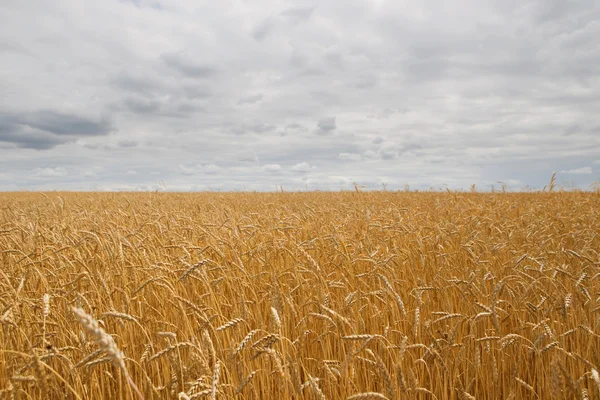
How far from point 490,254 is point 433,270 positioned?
57 centimetres

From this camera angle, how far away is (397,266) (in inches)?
150

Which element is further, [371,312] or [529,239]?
[529,239]

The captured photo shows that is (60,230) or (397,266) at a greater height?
(60,230)

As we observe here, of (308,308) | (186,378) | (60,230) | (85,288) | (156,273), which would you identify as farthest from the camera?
(60,230)

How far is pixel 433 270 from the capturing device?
3922mm

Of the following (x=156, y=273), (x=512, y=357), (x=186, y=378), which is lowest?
(x=512, y=357)

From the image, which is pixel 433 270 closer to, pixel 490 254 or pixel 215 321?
pixel 490 254

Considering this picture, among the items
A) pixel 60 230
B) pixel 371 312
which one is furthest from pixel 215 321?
pixel 60 230

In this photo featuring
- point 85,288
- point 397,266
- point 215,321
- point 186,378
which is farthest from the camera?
point 397,266

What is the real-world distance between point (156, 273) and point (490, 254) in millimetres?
3140

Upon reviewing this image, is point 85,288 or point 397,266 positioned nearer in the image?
point 85,288

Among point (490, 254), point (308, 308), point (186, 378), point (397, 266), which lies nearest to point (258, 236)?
point (397, 266)

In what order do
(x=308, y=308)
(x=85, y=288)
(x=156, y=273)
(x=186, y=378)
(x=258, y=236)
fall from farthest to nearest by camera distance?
1. (x=258, y=236)
2. (x=85, y=288)
3. (x=156, y=273)
4. (x=308, y=308)
5. (x=186, y=378)

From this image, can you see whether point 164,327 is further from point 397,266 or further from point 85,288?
point 397,266
